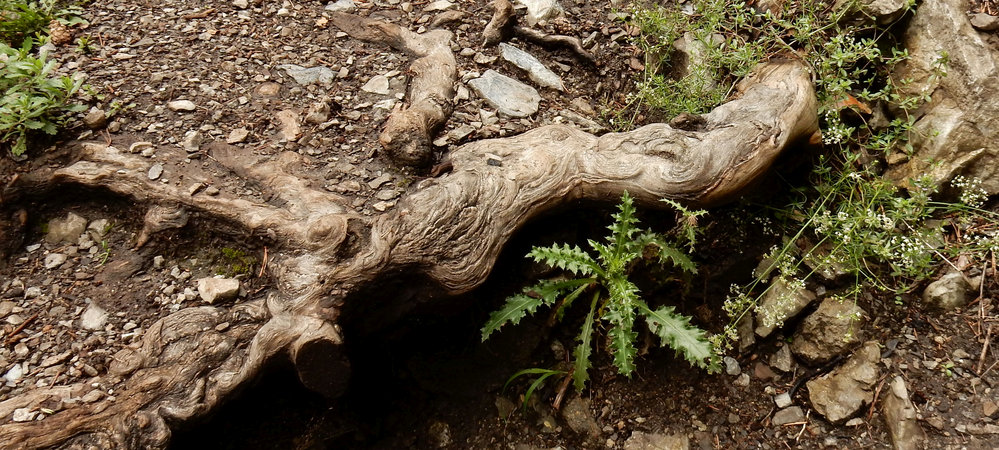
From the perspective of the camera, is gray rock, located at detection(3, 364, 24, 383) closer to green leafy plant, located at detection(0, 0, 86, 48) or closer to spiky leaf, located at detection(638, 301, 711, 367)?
green leafy plant, located at detection(0, 0, 86, 48)

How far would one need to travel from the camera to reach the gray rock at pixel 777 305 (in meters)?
3.38

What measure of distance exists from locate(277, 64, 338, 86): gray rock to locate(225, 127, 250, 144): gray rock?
486 mm

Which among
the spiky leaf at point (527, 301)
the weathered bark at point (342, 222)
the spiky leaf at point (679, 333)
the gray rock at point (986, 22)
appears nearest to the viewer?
the weathered bark at point (342, 222)

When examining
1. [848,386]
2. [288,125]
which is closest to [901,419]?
[848,386]

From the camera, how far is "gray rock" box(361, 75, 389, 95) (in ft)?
12.4

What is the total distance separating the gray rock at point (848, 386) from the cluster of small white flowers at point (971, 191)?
861 millimetres

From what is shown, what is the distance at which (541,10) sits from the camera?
14.4 feet

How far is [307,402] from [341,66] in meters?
1.97

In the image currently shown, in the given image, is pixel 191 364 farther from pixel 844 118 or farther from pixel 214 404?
pixel 844 118

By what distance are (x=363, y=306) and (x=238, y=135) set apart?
1216 mm

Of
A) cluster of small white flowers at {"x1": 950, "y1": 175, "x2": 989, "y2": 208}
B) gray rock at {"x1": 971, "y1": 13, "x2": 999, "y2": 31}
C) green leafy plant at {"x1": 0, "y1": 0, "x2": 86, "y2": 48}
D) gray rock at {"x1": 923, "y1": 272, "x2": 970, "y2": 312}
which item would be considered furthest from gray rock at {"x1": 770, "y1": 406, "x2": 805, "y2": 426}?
green leafy plant at {"x1": 0, "y1": 0, "x2": 86, "y2": 48}

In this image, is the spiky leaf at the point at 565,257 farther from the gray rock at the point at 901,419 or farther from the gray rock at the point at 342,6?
the gray rock at the point at 342,6

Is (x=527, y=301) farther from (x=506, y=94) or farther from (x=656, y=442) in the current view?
(x=506, y=94)

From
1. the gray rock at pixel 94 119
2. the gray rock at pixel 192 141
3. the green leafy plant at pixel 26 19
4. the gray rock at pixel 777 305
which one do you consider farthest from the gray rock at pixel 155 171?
the gray rock at pixel 777 305
